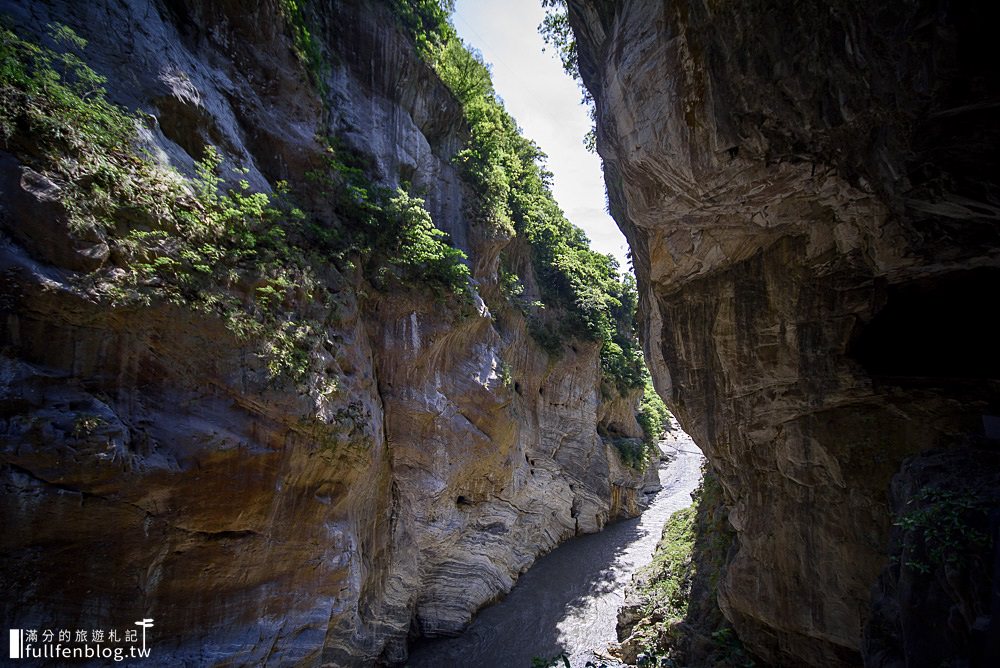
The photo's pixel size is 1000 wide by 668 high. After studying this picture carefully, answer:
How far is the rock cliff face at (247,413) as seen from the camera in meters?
5.37

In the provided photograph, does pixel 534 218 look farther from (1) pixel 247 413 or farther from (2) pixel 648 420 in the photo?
(1) pixel 247 413

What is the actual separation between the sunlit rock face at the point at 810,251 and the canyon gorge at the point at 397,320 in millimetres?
36

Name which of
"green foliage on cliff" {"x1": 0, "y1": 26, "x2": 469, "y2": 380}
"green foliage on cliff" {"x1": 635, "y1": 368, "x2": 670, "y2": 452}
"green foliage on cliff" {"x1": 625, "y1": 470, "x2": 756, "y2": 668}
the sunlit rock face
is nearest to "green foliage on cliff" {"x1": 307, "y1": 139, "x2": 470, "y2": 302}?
"green foliage on cliff" {"x1": 0, "y1": 26, "x2": 469, "y2": 380}

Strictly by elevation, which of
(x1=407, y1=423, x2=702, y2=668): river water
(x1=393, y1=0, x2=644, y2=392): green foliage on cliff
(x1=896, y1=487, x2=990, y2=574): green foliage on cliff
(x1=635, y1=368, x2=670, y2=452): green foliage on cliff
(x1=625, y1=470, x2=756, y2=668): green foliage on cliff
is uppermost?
(x1=393, y1=0, x2=644, y2=392): green foliage on cliff

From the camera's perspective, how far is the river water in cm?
1118

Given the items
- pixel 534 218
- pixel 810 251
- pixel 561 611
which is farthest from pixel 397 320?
pixel 534 218

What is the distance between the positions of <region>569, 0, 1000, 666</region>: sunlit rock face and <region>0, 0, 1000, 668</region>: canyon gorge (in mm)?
36

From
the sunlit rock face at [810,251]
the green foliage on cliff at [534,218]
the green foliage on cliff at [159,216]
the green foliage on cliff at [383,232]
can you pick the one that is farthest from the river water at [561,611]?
the green foliage on cliff at [383,232]

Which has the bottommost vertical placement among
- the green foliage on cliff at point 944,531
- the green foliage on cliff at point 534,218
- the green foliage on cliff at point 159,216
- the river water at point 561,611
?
the river water at point 561,611

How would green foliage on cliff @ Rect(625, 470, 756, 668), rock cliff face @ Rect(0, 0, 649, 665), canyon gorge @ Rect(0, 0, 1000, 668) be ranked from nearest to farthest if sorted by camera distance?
1. canyon gorge @ Rect(0, 0, 1000, 668)
2. rock cliff face @ Rect(0, 0, 649, 665)
3. green foliage on cliff @ Rect(625, 470, 756, 668)

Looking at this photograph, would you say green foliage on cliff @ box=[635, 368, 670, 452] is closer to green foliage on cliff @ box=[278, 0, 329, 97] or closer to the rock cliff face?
the rock cliff face

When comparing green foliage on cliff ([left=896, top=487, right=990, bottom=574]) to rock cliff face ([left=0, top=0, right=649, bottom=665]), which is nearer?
green foliage on cliff ([left=896, top=487, right=990, bottom=574])

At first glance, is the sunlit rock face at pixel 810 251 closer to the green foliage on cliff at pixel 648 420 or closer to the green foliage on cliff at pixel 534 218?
the green foliage on cliff at pixel 534 218

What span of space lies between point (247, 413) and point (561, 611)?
37.0ft
